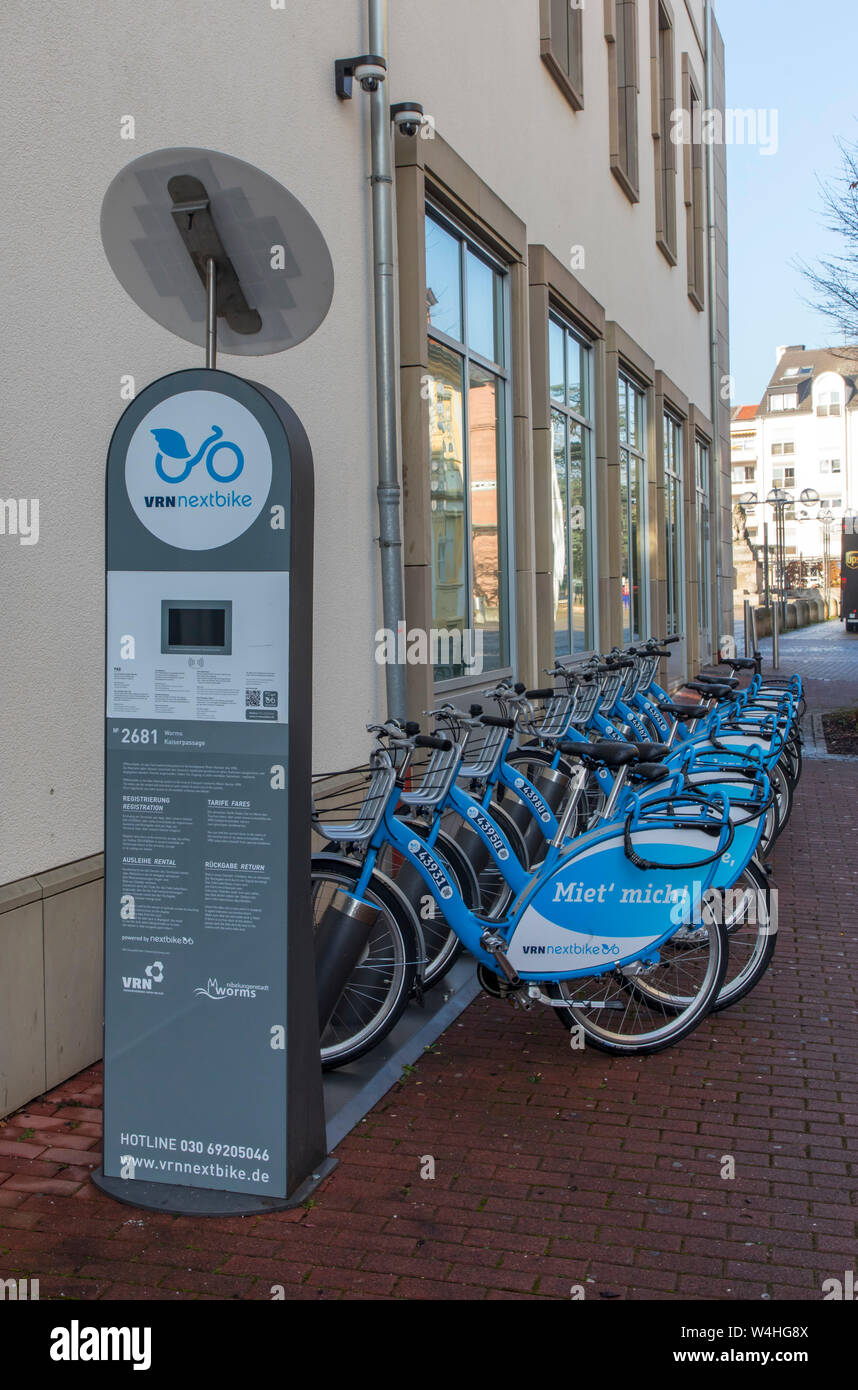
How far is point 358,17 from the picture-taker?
23.4ft

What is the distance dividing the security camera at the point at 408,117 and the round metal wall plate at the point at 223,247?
4.10 metres

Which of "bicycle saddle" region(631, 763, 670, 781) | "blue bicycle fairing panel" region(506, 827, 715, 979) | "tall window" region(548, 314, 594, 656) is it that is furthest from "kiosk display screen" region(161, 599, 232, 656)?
"tall window" region(548, 314, 594, 656)

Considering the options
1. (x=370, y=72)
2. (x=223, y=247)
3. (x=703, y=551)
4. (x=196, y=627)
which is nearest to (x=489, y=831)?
(x=196, y=627)

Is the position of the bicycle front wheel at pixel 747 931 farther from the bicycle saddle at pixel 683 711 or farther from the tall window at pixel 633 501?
the tall window at pixel 633 501

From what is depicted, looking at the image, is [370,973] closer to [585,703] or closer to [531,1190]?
[531,1190]

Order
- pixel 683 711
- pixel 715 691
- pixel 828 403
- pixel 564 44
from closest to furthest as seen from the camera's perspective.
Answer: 1. pixel 683 711
2. pixel 715 691
3. pixel 564 44
4. pixel 828 403

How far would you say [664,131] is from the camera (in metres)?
19.2

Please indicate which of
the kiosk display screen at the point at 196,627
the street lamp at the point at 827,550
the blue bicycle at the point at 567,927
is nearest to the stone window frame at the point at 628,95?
the blue bicycle at the point at 567,927

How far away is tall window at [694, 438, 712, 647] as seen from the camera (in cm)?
2414

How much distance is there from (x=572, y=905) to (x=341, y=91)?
4504 millimetres

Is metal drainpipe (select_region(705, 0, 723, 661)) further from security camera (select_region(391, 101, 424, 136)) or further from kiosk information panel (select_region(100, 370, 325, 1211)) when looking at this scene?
kiosk information panel (select_region(100, 370, 325, 1211))

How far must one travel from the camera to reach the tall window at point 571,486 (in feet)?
40.3

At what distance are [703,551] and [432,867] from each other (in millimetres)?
21148
